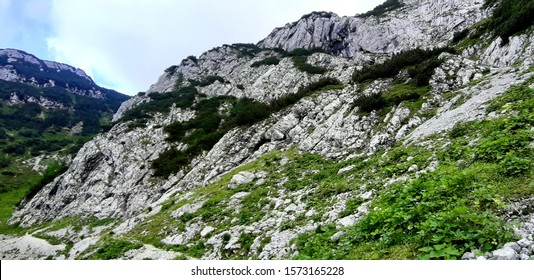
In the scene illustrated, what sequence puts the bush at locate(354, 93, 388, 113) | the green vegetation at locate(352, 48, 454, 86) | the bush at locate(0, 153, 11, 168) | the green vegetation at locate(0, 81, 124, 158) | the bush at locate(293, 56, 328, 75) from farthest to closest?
1. the green vegetation at locate(0, 81, 124, 158)
2. the bush at locate(0, 153, 11, 168)
3. the bush at locate(293, 56, 328, 75)
4. the green vegetation at locate(352, 48, 454, 86)
5. the bush at locate(354, 93, 388, 113)

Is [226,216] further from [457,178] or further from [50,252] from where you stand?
[50,252]

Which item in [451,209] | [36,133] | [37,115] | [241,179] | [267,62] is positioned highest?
[37,115]

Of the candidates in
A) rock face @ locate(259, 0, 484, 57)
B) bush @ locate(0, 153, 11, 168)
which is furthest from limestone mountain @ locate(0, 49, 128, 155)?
rock face @ locate(259, 0, 484, 57)

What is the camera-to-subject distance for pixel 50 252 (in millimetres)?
31438

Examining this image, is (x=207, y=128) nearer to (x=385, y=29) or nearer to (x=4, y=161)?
(x=385, y=29)

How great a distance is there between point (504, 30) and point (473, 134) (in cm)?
2422

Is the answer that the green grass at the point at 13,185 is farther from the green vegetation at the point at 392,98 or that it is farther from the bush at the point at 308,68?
the green vegetation at the point at 392,98

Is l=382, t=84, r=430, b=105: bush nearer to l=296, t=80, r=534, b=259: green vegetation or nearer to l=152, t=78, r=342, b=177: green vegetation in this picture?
l=152, t=78, r=342, b=177: green vegetation

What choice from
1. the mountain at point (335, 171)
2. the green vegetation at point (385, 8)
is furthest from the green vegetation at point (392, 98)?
the green vegetation at point (385, 8)

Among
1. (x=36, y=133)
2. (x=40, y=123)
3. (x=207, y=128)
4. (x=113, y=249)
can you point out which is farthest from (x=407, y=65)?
(x=40, y=123)

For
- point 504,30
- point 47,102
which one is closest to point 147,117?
point 504,30

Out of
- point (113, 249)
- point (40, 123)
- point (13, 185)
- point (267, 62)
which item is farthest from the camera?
point (40, 123)

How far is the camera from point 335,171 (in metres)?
19.5

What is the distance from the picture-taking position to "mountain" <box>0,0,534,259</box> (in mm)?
7677
